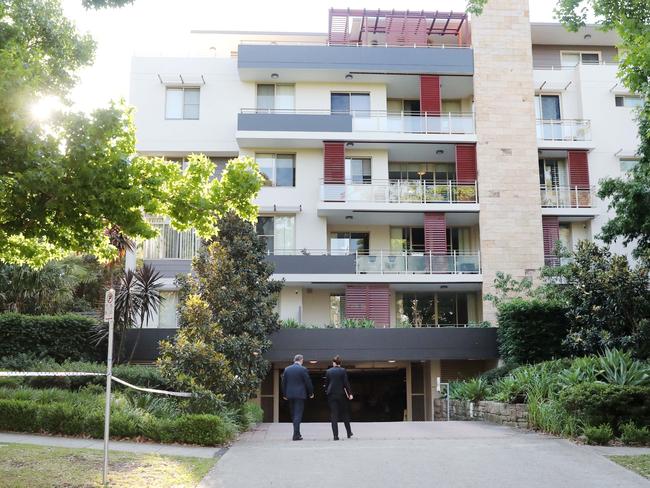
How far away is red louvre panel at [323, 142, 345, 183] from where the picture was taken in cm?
3044

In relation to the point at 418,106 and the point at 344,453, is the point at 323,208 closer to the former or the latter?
the point at 418,106

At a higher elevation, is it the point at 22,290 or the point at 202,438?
the point at 22,290

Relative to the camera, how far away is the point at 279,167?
3131cm

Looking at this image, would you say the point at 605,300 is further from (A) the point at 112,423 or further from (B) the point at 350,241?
(B) the point at 350,241

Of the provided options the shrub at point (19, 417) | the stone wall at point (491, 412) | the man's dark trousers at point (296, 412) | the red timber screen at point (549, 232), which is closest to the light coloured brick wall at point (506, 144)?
the red timber screen at point (549, 232)

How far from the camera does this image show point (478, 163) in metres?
30.5

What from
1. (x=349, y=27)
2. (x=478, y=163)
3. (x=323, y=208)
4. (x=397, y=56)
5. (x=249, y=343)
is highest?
(x=349, y=27)

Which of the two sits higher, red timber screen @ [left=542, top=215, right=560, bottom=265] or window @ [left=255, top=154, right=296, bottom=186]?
window @ [left=255, top=154, right=296, bottom=186]

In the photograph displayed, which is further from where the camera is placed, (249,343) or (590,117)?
(590,117)

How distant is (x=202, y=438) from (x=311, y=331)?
13.5 m

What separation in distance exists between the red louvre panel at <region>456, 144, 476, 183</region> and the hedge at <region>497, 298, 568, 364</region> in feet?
28.0

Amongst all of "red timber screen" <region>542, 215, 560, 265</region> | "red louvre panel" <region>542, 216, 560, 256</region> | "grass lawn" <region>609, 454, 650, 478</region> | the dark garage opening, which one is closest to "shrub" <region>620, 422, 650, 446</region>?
"grass lawn" <region>609, 454, 650, 478</region>

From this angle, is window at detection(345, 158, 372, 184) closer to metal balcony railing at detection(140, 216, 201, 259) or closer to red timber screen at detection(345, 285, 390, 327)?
red timber screen at detection(345, 285, 390, 327)

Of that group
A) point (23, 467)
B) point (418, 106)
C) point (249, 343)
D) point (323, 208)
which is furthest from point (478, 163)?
point (23, 467)
